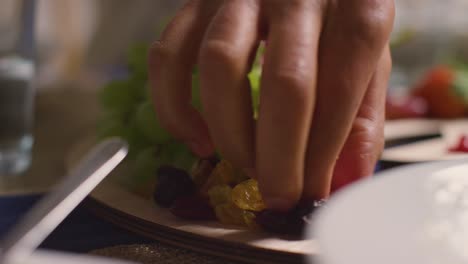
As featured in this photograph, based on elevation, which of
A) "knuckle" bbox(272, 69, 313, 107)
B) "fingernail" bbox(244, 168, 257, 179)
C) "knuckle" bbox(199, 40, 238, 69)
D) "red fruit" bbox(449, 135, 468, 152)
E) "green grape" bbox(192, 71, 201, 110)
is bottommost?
"red fruit" bbox(449, 135, 468, 152)

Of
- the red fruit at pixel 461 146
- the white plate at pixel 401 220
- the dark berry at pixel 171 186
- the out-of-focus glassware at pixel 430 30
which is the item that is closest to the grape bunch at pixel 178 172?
the dark berry at pixel 171 186

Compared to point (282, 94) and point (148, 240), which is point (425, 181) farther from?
point (148, 240)

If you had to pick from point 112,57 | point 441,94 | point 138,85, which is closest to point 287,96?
point 138,85

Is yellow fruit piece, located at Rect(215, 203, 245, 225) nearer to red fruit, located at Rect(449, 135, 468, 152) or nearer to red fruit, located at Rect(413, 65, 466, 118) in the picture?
red fruit, located at Rect(449, 135, 468, 152)

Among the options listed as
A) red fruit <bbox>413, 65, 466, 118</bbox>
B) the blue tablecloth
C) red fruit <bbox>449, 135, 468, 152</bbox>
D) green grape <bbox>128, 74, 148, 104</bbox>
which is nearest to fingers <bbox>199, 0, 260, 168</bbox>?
the blue tablecloth

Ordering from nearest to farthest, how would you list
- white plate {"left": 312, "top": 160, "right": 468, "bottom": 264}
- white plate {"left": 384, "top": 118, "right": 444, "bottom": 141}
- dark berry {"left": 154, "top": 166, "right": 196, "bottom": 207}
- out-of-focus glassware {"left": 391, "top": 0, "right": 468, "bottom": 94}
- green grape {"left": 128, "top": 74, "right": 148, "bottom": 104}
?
white plate {"left": 312, "top": 160, "right": 468, "bottom": 264}
dark berry {"left": 154, "top": 166, "right": 196, "bottom": 207}
green grape {"left": 128, "top": 74, "right": 148, "bottom": 104}
white plate {"left": 384, "top": 118, "right": 444, "bottom": 141}
out-of-focus glassware {"left": 391, "top": 0, "right": 468, "bottom": 94}

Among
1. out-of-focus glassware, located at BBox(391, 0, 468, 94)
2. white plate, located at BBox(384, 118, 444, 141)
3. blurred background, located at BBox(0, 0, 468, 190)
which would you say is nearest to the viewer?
white plate, located at BBox(384, 118, 444, 141)

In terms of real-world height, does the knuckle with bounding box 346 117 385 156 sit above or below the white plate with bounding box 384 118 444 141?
above
